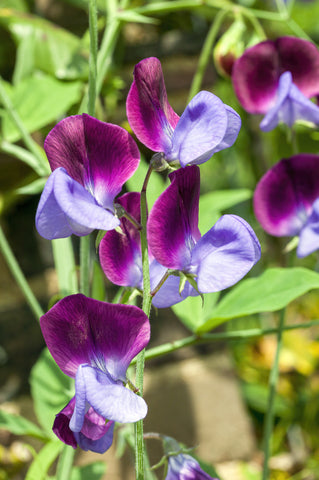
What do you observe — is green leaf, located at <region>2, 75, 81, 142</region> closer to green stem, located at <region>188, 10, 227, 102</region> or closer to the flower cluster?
green stem, located at <region>188, 10, 227, 102</region>

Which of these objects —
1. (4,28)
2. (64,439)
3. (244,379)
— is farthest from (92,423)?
(244,379)

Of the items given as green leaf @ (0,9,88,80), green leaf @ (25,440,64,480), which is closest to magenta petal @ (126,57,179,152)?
green leaf @ (25,440,64,480)

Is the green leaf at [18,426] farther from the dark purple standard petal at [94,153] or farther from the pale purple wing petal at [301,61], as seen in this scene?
the pale purple wing petal at [301,61]

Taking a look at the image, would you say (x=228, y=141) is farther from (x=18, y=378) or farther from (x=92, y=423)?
(x=18, y=378)

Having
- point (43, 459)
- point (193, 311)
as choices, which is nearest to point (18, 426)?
point (43, 459)

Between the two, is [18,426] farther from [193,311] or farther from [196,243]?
[196,243]
